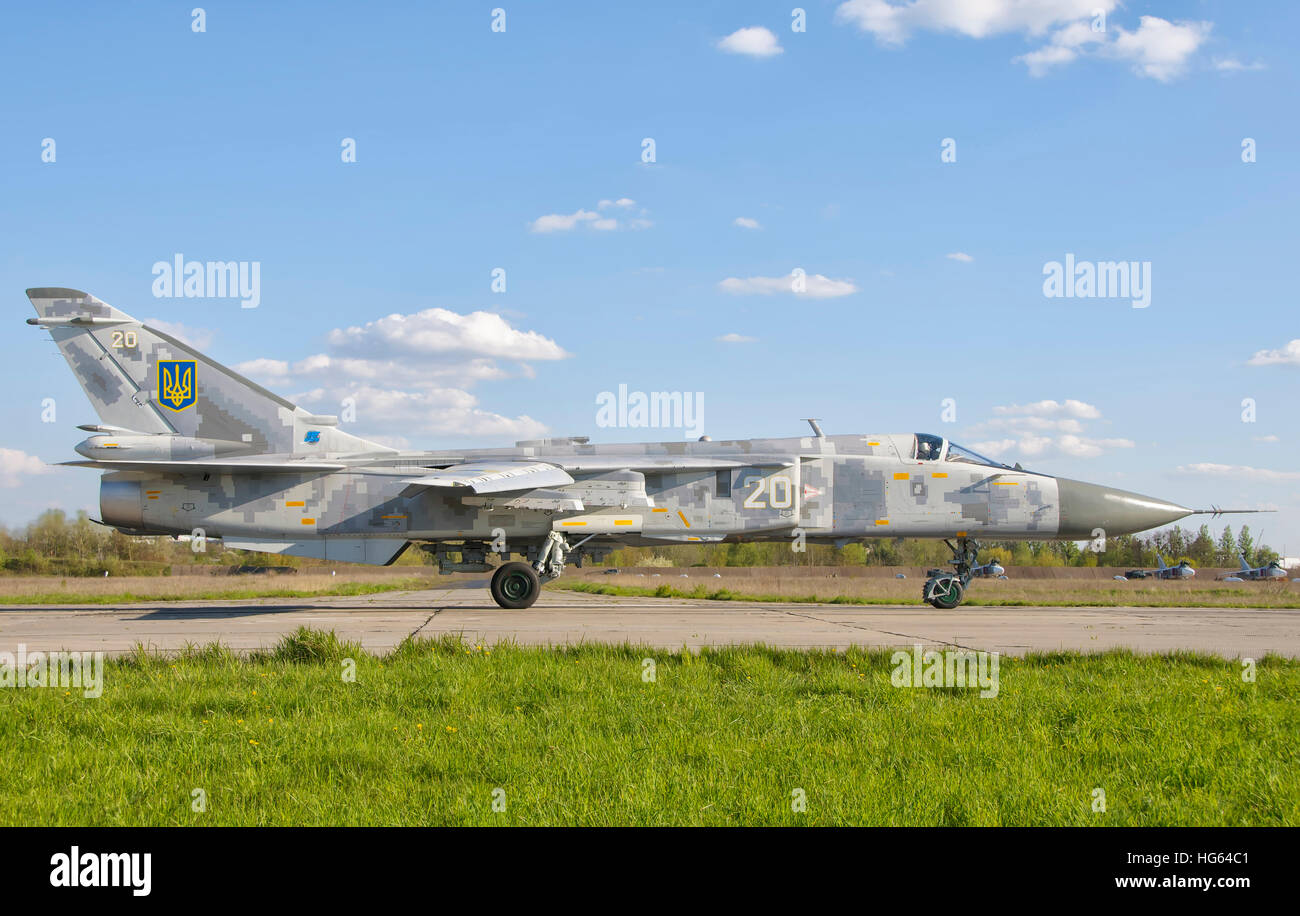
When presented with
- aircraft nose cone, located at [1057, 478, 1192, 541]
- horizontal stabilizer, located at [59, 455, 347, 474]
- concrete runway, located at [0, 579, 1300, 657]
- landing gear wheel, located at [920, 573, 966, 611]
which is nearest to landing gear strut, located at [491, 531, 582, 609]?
concrete runway, located at [0, 579, 1300, 657]

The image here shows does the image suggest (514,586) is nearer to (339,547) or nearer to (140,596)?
(339,547)

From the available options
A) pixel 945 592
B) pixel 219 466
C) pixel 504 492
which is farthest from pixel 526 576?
pixel 945 592

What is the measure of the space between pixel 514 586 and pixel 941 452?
28.8ft

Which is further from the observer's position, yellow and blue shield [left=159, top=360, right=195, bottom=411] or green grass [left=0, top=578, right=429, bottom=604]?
green grass [left=0, top=578, right=429, bottom=604]

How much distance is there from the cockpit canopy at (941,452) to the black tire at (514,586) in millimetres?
7904

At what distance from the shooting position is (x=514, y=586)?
18016 millimetres

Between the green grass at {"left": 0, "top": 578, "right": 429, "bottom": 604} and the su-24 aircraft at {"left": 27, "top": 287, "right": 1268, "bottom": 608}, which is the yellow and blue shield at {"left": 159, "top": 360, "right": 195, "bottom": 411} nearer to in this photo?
the su-24 aircraft at {"left": 27, "top": 287, "right": 1268, "bottom": 608}

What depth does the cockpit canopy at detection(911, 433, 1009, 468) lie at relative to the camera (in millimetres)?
18141

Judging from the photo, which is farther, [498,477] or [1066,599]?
[1066,599]

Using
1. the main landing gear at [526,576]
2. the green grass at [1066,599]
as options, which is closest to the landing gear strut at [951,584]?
the green grass at [1066,599]

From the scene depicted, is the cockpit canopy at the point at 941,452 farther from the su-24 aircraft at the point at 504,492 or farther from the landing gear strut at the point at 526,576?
the landing gear strut at the point at 526,576

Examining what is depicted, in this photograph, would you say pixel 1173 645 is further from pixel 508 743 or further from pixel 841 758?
pixel 508 743
